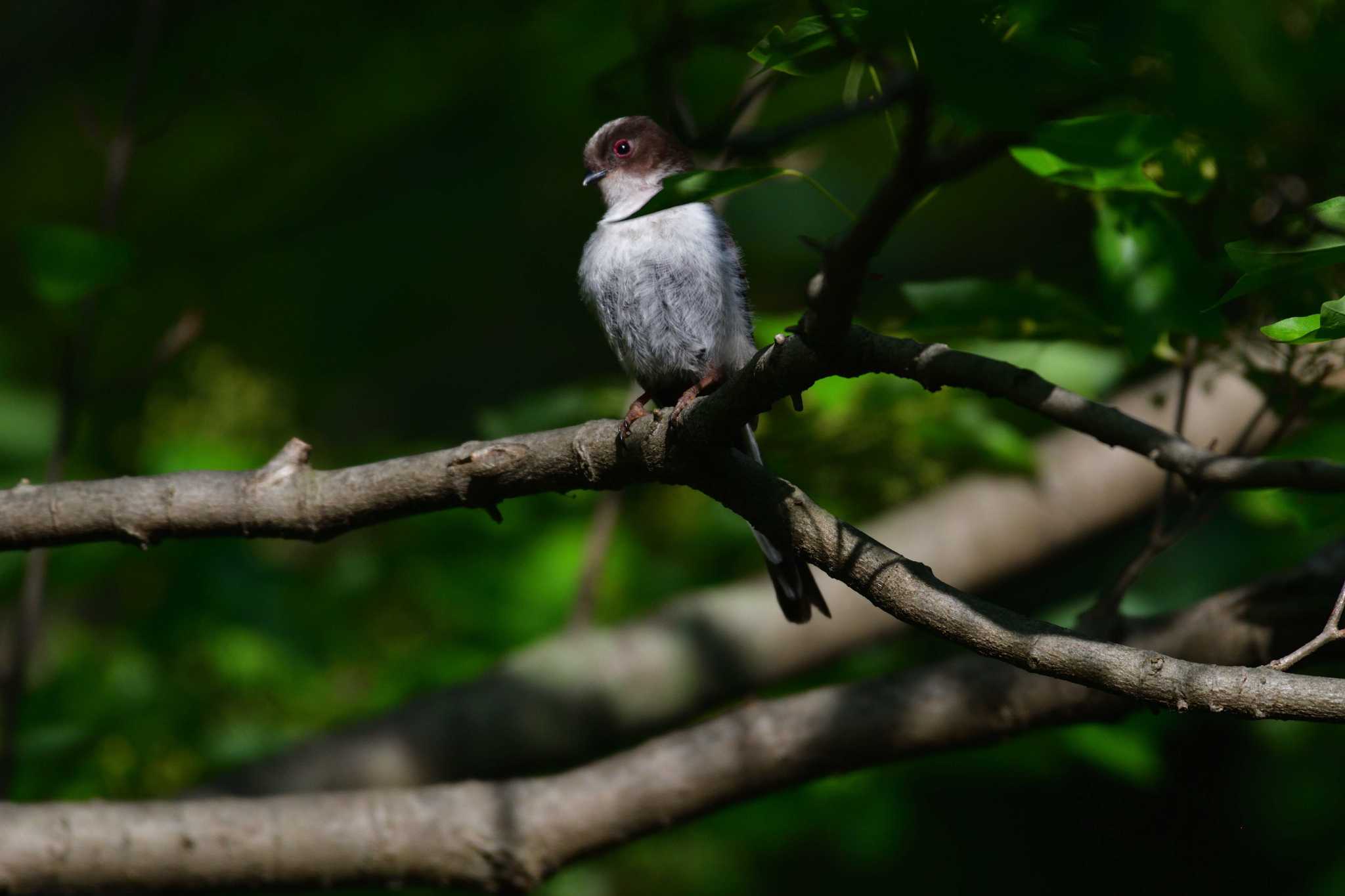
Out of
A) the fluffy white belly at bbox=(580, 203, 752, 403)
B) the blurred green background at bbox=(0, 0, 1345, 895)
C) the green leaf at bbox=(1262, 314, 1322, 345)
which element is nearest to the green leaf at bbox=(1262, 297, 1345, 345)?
the green leaf at bbox=(1262, 314, 1322, 345)

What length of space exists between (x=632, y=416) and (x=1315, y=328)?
5.80 feet

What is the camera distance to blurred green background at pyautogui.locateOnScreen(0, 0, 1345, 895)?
8.88 feet

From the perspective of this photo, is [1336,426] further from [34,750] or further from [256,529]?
[34,750]

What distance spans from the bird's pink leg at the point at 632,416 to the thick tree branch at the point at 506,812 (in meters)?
0.98

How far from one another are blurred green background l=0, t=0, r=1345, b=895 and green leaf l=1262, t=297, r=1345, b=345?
0.36m

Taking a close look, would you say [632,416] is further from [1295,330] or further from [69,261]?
[1295,330]

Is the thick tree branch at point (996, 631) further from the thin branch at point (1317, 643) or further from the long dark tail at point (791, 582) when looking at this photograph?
the long dark tail at point (791, 582)

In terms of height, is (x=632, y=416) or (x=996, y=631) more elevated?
(x=632, y=416)

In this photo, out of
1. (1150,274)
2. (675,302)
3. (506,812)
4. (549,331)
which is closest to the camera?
(1150,274)

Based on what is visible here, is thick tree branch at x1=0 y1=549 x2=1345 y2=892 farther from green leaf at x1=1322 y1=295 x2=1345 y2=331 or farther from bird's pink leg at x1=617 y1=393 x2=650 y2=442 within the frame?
green leaf at x1=1322 y1=295 x2=1345 y2=331

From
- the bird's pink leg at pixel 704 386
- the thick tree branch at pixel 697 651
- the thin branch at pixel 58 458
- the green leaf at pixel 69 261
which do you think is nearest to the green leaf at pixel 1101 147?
the bird's pink leg at pixel 704 386

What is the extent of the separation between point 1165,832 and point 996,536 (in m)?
1.69

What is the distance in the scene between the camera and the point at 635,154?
14.7ft

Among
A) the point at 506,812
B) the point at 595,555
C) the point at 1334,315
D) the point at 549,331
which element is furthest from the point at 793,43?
the point at 549,331
